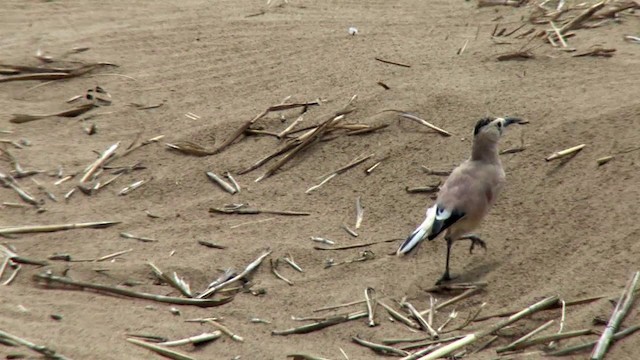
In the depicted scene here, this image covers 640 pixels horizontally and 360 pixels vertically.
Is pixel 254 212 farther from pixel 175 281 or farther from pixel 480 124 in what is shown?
pixel 480 124

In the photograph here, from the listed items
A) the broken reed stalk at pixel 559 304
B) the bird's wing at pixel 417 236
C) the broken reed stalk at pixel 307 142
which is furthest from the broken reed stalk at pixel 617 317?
the broken reed stalk at pixel 307 142

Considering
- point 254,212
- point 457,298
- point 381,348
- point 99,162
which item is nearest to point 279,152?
point 254,212

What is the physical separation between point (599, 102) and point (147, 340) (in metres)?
3.37

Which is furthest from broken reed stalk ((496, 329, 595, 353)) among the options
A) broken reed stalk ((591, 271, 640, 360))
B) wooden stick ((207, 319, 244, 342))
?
wooden stick ((207, 319, 244, 342))

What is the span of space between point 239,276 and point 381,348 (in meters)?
1.11

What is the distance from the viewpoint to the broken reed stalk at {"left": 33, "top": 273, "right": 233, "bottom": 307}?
225 inches

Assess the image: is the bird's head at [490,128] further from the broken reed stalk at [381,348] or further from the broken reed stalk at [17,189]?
the broken reed stalk at [17,189]

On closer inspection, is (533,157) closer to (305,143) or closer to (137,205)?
(305,143)

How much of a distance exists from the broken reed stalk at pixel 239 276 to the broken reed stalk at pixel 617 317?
205 cm

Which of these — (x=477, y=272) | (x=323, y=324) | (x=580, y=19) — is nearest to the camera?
(x=323, y=324)

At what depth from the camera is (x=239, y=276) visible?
6.01 metres

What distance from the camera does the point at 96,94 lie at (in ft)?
27.4

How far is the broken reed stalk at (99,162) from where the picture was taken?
7.23 meters

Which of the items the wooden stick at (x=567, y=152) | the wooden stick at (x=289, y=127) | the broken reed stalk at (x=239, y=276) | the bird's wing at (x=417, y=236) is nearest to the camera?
the broken reed stalk at (x=239, y=276)
